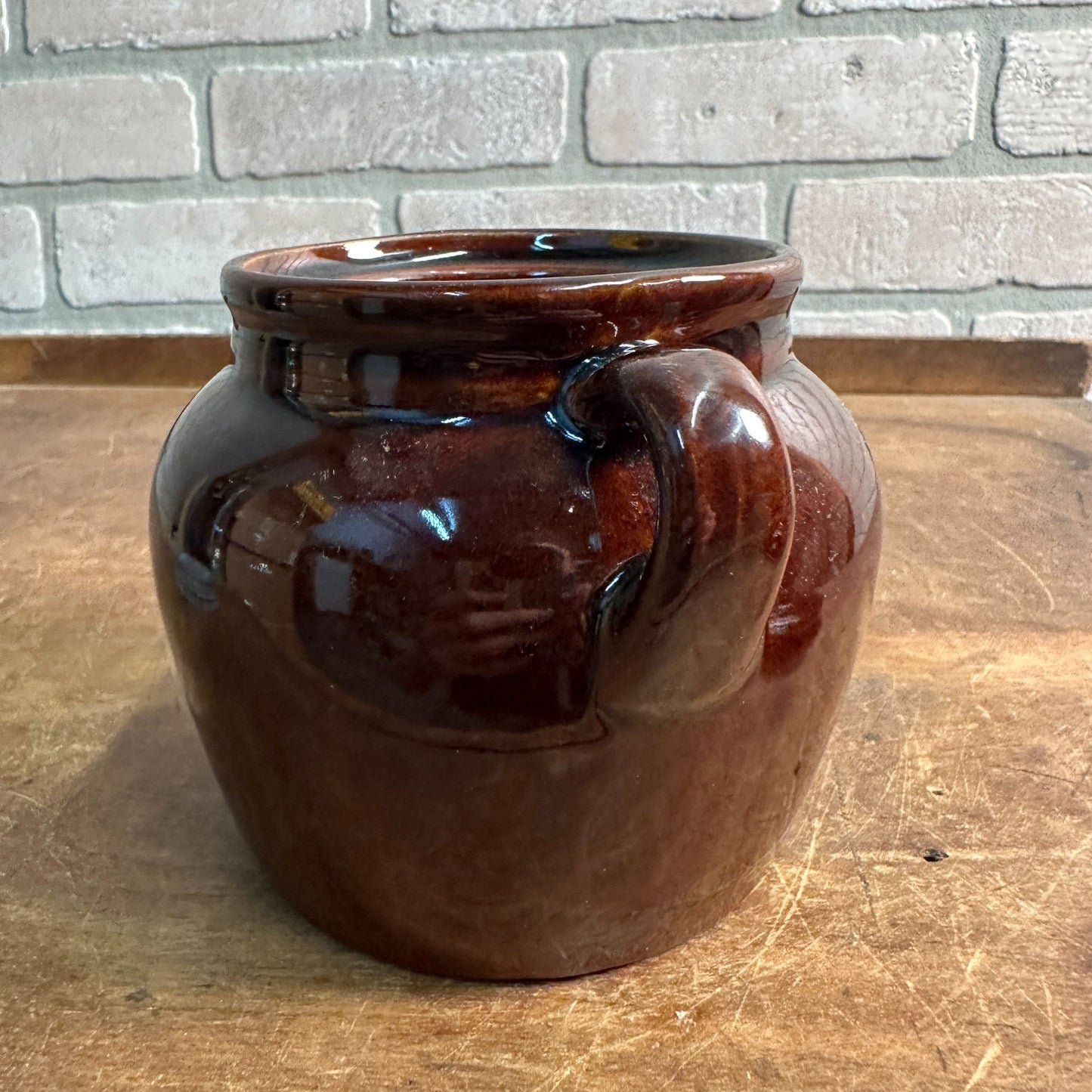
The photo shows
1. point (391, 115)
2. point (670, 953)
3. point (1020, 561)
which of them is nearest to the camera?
point (670, 953)

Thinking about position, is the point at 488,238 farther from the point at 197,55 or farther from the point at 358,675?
the point at 197,55

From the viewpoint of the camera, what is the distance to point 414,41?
4.95ft

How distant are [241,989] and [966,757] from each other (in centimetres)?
44

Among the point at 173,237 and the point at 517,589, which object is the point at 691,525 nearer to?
the point at 517,589

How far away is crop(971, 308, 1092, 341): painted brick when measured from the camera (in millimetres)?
1566

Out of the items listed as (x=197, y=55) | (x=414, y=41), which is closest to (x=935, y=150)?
(x=414, y=41)

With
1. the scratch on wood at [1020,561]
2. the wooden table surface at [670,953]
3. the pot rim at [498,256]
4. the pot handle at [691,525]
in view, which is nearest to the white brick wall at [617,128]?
the scratch on wood at [1020,561]

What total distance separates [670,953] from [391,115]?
1.25 metres

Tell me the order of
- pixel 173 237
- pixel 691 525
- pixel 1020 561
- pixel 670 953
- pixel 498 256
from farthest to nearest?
Answer: pixel 173 237
pixel 1020 561
pixel 498 256
pixel 670 953
pixel 691 525

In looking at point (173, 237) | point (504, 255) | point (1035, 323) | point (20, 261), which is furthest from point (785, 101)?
point (20, 261)

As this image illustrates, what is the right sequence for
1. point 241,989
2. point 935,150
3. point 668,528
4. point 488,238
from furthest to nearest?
point 935,150, point 488,238, point 241,989, point 668,528

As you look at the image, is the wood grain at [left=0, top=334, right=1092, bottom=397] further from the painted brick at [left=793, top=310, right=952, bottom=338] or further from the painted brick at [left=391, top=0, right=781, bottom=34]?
the painted brick at [left=391, top=0, right=781, bottom=34]

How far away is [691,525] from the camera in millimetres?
412

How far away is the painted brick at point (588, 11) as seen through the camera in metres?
1.45
